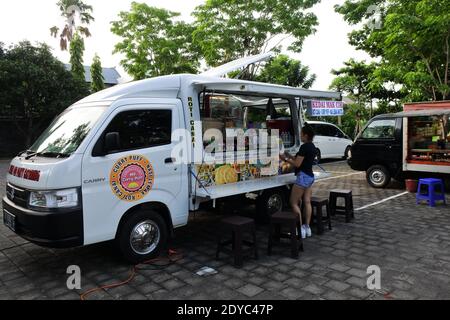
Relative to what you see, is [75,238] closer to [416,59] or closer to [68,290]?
[68,290]

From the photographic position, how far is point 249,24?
14539 mm

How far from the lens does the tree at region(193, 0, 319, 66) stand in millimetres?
14570

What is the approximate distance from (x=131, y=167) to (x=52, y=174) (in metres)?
0.89

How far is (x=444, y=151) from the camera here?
26.5 ft

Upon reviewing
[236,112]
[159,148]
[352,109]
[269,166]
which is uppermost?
[352,109]

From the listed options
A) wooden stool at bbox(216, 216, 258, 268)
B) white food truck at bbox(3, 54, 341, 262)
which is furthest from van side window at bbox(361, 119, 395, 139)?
wooden stool at bbox(216, 216, 258, 268)

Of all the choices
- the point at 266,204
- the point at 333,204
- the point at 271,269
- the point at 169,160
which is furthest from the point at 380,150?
the point at 169,160

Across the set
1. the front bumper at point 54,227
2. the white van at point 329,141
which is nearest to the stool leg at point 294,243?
the front bumper at point 54,227

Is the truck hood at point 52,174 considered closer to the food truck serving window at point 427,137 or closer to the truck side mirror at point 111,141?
the truck side mirror at point 111,141

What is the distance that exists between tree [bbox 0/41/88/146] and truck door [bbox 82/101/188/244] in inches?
613

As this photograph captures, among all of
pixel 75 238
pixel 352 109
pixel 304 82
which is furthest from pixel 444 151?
pixel 304 82
